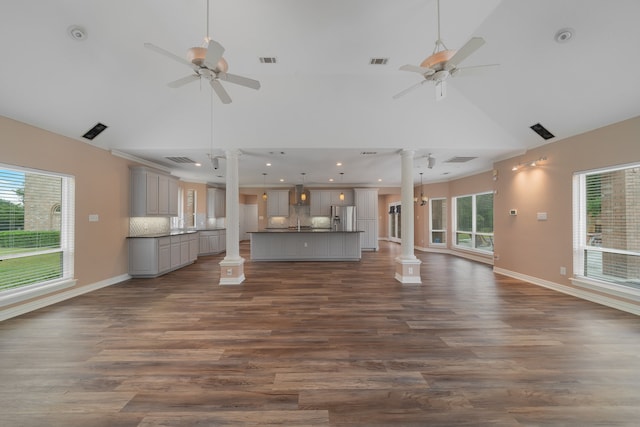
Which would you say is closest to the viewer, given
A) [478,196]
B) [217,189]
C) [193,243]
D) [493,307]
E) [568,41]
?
[568,41]

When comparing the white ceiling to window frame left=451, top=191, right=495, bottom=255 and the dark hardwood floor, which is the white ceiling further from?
the dark hardwood floor

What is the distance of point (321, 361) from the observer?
A: 230 centimetres

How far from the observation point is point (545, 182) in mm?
4801

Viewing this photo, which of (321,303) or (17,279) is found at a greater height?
(17,279)

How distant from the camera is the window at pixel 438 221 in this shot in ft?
31.1

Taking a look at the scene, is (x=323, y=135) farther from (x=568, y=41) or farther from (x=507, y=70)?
(x=568, y=41)

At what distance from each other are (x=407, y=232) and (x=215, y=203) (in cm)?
768

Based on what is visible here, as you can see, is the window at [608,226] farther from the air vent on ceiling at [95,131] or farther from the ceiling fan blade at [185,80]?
the air vent on ceiling at [95,131]

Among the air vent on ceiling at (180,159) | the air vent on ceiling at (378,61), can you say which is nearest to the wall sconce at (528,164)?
the air vent on ceiling at (378,61)

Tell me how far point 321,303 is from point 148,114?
4.65 m

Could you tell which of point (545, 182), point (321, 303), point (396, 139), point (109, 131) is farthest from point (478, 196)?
point (109, 131)

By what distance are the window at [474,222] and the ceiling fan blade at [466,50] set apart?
21.0ft

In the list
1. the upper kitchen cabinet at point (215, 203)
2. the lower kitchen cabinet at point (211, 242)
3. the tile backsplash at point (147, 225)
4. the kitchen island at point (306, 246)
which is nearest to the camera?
the tile backsplash at point (147, 225)

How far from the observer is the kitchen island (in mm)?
7625
